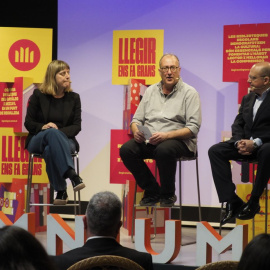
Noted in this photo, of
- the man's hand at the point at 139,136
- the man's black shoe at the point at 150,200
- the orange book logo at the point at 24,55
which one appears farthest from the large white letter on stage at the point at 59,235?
the orange book logo at the point at 24,55

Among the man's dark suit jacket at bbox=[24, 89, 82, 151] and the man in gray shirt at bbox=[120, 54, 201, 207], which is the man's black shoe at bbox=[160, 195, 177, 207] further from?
Answer: the man's dark suit jacket at bbox=[24, 89, 82, 151]

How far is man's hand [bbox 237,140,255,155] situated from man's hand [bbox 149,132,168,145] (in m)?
0.64

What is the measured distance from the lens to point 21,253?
121 centimetres

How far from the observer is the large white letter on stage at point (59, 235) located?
4.11 m

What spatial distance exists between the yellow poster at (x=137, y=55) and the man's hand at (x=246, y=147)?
1.51m

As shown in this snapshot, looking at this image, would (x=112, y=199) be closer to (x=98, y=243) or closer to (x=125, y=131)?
(x=98, y=243)

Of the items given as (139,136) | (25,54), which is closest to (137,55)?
(25,54)

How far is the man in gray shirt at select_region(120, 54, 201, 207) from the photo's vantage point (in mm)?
4641

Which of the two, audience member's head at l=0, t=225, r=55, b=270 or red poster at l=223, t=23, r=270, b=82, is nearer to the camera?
audience member's head at l=0, t=225, r=55, b=270

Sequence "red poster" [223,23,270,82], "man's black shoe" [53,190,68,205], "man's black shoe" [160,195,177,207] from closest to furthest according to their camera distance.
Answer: "man's black shoe" [160,195,177,207] < "man's black shoe" [53,190,68,205] < "red poster" [223,23,270,82]

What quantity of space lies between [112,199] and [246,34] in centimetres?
332

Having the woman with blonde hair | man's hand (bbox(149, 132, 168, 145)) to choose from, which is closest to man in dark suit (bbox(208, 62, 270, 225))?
man's hand (bbox(149, 132, 168, 145))

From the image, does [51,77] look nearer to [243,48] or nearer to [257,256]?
[243,48]

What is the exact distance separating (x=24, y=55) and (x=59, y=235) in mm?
2149
